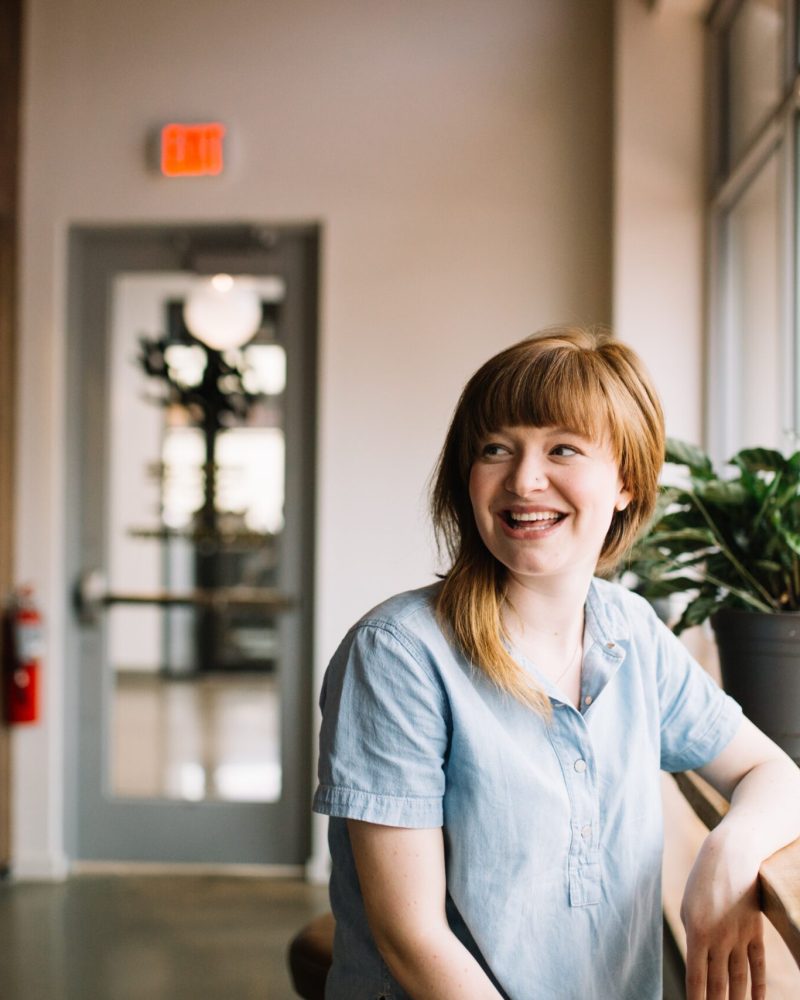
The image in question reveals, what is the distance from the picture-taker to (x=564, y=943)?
3.67 feet

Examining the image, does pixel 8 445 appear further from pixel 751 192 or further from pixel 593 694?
pixel 593 694

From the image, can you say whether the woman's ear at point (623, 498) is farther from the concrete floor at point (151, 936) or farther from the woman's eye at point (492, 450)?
the concrete floor at point (151, 936)

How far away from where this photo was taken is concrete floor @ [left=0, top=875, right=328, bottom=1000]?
294 centimetres

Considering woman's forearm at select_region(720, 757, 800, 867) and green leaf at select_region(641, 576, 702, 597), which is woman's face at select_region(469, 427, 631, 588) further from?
green leaf at select_region(641, 576, 702, 597)

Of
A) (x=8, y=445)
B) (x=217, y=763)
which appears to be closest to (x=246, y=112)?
(x=8, y=445)

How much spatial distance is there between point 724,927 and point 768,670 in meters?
0.47

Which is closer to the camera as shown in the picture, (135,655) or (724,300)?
(724,300)

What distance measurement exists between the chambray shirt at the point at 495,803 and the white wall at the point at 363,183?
8.13 ft

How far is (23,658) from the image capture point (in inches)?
145

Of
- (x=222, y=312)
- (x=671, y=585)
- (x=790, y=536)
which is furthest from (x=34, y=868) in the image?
(x=790, y=536)

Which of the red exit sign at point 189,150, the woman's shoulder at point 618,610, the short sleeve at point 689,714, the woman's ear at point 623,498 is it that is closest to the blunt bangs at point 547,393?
the woman's ear at point 623,498

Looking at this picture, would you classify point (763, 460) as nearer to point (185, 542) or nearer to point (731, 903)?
point (731, 903)

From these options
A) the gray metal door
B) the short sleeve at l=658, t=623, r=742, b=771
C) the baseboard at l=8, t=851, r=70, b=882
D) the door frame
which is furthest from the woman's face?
the baseboard at l=8, t=851, r=70, b=882

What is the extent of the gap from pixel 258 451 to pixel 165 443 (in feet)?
1.20
